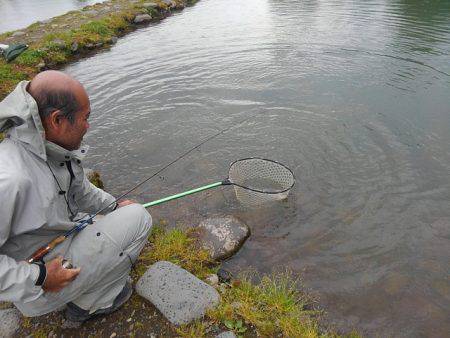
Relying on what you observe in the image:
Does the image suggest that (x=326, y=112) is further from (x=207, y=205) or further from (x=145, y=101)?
(x=145, y=101)

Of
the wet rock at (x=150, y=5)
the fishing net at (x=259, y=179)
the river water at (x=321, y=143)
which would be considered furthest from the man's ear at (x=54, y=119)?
the wet rock at (x=150, y=5)

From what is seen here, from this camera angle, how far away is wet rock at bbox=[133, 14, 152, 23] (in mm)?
22156

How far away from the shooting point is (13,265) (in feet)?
8.95

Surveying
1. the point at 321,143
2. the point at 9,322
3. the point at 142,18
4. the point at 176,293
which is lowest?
the point at 321,143

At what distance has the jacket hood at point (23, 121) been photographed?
2.71m

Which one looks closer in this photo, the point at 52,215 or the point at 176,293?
the point at 52,215

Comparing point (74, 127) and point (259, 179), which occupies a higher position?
point (74, 127)

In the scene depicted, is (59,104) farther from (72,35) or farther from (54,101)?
(72,35)

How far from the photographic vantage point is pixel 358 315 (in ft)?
14.7

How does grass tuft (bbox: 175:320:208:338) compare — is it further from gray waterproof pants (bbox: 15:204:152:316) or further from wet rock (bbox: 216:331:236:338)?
gray waterproof pants (bbox: 15:204:152:316)

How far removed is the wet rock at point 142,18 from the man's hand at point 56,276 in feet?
72.5

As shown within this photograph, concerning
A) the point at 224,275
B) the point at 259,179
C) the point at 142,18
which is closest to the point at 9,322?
the point at 224,275

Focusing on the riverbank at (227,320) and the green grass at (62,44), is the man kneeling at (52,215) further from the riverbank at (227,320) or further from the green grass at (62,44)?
the green grass at (62,44)

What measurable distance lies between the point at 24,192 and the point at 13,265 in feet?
1.97
